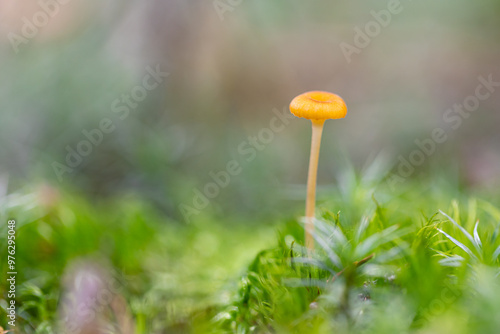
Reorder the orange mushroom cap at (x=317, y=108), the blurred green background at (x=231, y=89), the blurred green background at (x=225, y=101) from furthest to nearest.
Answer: the blurred green background at (x=231, y=89) → the blurred green background at (x=225, y=101) → the orange mushroom cap at (x=317, y=108)

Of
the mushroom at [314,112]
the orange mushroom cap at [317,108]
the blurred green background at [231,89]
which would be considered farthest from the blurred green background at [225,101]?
the orange mushroom cap at [317,108]

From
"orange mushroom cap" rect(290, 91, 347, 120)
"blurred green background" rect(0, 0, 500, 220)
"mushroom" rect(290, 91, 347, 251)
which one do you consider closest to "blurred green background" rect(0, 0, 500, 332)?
"blurred green background" rect(0, 0, 500, 220)

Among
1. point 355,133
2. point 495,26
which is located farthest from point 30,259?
point 495,26

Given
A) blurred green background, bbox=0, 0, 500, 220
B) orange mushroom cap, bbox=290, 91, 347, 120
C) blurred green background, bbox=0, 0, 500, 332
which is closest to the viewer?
orange mushroom cap, bbox=290, 91, 347, 120

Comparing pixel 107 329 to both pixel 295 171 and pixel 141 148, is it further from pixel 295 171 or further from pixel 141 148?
pixel 295 171

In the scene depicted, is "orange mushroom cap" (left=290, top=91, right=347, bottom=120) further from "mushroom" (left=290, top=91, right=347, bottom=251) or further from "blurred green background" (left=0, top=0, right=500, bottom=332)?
"blurred green background" (left=0, top=0, right=500, bottom=332)

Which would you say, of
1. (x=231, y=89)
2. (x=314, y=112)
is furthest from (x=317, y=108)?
(x=231, y=89)

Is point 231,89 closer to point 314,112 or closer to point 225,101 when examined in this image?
point 225,101

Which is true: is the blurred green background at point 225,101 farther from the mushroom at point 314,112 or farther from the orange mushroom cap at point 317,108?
the orange mushroom cap at point 317,108

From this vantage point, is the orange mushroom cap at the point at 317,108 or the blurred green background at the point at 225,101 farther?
the blurred green background at the point at 225,101
